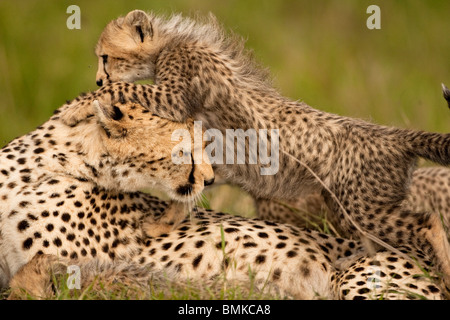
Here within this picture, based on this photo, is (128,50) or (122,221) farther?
(128,50)

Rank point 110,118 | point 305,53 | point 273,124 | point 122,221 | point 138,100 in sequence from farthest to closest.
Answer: point 305,53 < point 273,124 < point 138,100 < point 122,221 < point 110,118

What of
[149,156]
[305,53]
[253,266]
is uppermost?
[305,53]

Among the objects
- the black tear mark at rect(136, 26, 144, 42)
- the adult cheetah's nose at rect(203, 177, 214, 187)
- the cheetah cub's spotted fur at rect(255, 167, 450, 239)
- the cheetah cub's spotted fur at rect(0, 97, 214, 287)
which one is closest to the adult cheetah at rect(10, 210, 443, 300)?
the cheetah cub's spotted fur at rect(0, 97, 214, 287)

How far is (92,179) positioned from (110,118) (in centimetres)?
28

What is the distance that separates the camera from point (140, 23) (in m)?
4.34

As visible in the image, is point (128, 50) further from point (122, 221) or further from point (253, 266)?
point (253, 266)

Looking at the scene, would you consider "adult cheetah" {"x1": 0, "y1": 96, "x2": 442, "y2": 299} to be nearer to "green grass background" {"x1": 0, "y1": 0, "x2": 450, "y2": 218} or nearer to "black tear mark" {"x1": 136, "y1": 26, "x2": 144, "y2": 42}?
"black tear mark" {"x1": 136, "y1": 26, "x2": 144, "y2": 42}

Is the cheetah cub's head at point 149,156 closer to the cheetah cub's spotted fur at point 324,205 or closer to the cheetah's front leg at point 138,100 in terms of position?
the cheetah's front leg at point 138,100

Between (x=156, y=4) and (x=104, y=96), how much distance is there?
455 centimetres

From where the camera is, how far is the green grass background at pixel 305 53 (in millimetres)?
7559

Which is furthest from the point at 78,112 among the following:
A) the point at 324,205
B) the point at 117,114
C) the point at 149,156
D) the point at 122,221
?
the point at 324,205

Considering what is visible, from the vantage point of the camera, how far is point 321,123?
404 centimetres

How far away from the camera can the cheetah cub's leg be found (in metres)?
3.71
